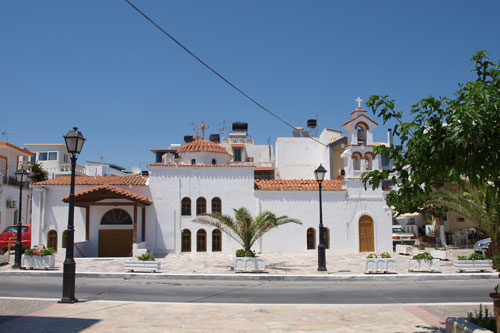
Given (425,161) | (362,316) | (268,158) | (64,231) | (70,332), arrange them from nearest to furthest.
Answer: (425,161) < (70,332) < (362,316) < (64,231) < (268,158)

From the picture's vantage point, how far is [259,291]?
1320cm

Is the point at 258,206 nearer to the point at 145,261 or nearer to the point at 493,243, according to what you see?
the point at 145,261

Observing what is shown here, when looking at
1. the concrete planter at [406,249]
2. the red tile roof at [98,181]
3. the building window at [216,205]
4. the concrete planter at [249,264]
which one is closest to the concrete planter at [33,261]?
the red tile roof at [98,181]

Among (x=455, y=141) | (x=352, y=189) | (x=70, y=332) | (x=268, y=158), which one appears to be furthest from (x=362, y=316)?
(x=268, y=158)

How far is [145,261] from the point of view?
1697 centimetres

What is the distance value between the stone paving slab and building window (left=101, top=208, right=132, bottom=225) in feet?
45.3

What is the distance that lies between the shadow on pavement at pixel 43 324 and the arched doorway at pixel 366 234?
1977 centimetres

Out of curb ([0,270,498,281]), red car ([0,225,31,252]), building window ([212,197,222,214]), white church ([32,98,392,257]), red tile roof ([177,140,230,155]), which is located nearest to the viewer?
curb ([0,270,498,281])

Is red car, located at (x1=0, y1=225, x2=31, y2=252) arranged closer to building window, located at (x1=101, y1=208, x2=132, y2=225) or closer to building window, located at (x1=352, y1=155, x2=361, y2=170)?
building window, located at (x1=101, y1=208, x2=132, y2=225)

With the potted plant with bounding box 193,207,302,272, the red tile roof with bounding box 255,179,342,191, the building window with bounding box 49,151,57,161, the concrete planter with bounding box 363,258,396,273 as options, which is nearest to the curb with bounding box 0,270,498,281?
the concrete planter with bounding box 363,258,396,273

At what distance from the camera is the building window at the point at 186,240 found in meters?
24.8

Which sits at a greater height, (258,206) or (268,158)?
(268,158)

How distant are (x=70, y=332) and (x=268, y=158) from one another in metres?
42.1

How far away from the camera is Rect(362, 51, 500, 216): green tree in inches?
235
